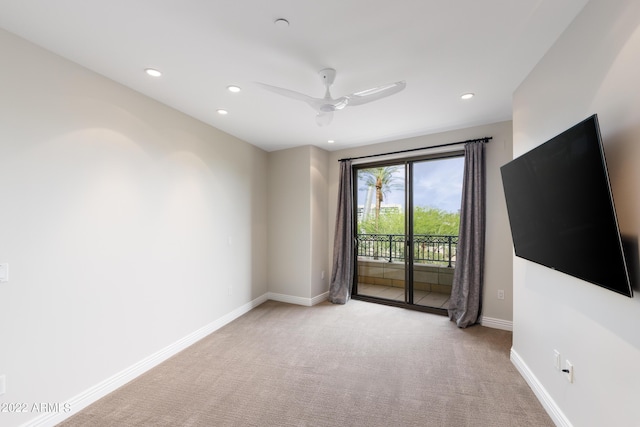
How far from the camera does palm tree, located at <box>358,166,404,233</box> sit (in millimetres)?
4413

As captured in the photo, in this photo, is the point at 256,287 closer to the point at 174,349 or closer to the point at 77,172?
the point at 174,349

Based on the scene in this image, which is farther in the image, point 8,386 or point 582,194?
point 8,386

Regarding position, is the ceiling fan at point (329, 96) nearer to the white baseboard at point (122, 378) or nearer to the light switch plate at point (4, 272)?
the light switch plate at point (4, 272)

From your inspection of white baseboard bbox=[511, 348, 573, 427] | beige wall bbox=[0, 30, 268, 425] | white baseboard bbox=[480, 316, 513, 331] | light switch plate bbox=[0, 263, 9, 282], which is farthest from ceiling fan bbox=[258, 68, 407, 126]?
white baseboard bbox=[480, 316, 513, 331]

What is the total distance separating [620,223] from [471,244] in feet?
7.79

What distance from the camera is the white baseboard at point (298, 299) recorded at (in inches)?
173

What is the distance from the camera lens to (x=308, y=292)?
4402 mm

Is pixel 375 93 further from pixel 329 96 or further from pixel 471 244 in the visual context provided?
pixel 471 244

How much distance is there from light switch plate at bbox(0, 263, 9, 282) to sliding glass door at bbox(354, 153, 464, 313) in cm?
400

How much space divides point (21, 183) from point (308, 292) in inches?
136

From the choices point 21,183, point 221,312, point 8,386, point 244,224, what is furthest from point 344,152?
point 8,386

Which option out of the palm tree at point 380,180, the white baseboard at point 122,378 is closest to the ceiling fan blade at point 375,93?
the palm tree at point 380,180

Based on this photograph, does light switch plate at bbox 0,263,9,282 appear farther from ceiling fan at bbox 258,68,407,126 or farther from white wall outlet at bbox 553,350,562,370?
white wall outlet at bbox 553,350,562,370

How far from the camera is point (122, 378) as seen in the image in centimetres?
239
